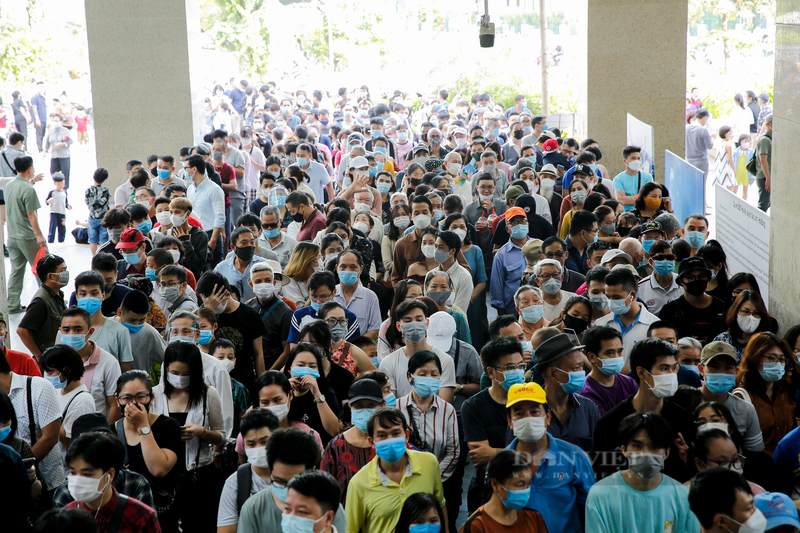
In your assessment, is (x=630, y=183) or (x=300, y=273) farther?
(x=630, y=183)

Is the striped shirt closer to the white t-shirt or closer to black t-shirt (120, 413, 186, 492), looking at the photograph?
the white t-shirt

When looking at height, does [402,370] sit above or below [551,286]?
below

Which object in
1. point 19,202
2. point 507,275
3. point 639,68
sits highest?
point 639,68

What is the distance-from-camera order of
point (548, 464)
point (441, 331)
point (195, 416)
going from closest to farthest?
point (548, 464) → point (195, 416) → point (441, 331)

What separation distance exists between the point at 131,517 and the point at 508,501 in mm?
1899

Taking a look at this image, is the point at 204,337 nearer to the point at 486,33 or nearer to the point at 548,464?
the point at 548,464

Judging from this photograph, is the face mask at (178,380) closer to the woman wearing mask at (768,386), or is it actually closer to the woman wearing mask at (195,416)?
the woman wearing mask at (195,416)

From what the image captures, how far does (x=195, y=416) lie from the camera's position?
5617 mm

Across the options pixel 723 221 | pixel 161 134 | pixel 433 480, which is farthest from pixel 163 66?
pixel 433 480

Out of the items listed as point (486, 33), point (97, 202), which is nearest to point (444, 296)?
point (486, 33)

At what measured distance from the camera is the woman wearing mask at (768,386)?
5.66 meters

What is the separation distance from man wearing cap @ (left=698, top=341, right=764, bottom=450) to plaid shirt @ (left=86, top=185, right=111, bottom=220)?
9.61m

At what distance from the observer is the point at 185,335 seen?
6395 millimetres

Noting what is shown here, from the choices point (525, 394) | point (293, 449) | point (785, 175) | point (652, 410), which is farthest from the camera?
point (785, 175)
